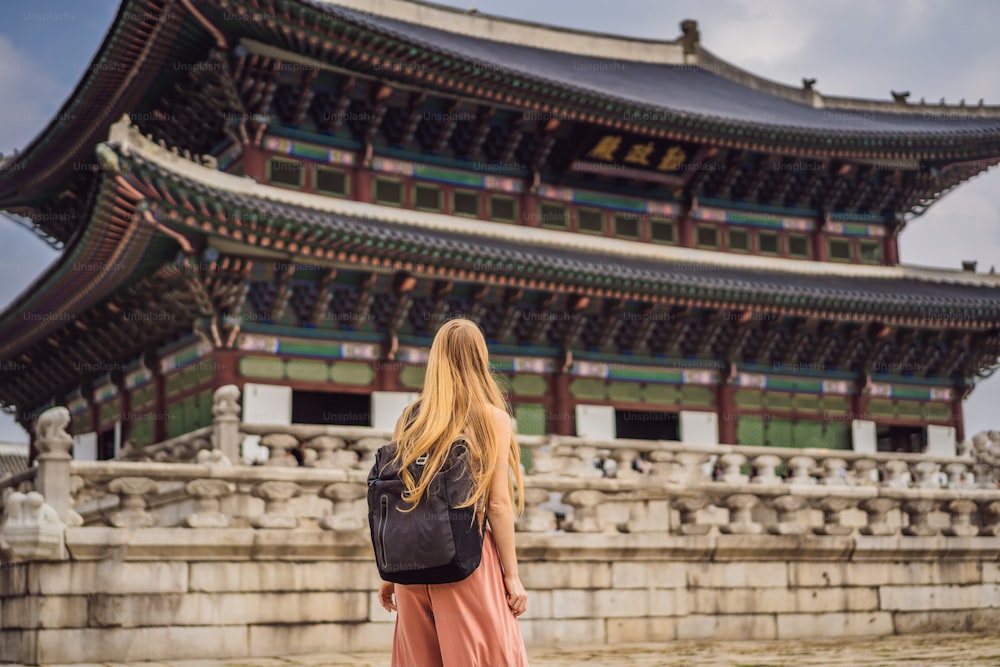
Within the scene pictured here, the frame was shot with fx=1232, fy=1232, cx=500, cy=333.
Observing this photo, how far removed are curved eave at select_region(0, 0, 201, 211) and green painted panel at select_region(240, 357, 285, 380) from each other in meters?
5.11

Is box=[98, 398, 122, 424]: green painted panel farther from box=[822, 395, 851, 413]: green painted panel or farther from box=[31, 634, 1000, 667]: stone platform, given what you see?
→ box=[822, 395, 851, 413]: green painted panel

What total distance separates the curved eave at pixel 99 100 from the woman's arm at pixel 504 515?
49.4ft

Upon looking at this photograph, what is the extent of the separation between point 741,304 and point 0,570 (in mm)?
14074

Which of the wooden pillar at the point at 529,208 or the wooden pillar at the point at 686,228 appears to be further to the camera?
the wooden pillar at the point at 686,228

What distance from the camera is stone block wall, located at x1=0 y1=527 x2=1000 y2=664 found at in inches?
440

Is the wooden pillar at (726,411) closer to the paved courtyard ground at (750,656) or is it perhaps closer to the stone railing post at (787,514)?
the stone railing post at (787,514)

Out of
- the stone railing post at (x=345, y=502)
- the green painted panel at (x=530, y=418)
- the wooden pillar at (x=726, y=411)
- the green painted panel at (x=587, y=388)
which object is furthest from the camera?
the wooden pillar at (x=726, y=411)

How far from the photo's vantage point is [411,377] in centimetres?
2061

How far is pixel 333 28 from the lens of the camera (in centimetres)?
1892

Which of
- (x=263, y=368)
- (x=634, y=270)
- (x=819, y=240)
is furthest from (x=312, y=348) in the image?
(x=819, y=240)

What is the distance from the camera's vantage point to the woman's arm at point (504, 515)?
5039mm

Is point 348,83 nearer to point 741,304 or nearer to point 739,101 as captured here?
point 741,304

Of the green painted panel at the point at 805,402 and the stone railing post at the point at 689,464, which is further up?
the green painted panel at the point at 805,402

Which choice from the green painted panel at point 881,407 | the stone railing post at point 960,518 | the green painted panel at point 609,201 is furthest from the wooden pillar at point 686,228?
the stone railing post at point 960,518
